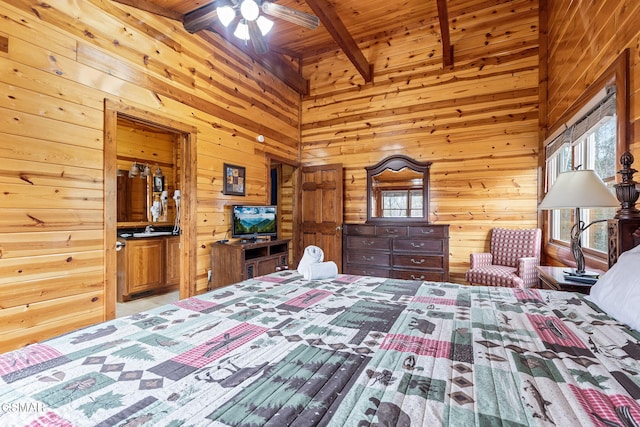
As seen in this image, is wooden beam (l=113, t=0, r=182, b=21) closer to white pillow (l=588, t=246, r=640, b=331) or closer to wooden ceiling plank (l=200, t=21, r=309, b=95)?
wooden ceiling plank (l=200, t=21, r=309, b=95)

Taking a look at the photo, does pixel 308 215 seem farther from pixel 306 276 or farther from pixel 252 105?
pixel 306 276

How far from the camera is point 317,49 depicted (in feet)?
16.7

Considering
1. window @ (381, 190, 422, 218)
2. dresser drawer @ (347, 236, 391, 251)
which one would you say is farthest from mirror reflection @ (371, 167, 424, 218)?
dresser drawer @ (347, 236, 391, 251)

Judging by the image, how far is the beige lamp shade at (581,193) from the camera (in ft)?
6.20

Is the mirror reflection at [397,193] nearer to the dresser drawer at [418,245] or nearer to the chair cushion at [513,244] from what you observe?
the dresser drawer at [418,245]

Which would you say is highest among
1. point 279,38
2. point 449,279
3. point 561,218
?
point 279,38

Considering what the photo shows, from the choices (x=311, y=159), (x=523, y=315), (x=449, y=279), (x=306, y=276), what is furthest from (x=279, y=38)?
(x=523, y=315)

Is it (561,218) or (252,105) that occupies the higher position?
(252,105)

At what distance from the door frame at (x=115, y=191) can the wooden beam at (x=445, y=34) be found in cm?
304

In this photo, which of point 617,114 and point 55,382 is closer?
point 55,382

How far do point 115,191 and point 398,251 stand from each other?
3.37 metres

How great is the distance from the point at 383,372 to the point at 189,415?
511 mm

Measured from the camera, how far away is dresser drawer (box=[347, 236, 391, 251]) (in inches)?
170

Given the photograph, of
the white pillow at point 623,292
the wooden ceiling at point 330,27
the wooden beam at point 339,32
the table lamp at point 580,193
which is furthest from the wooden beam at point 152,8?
the white pillow at point 623,292
